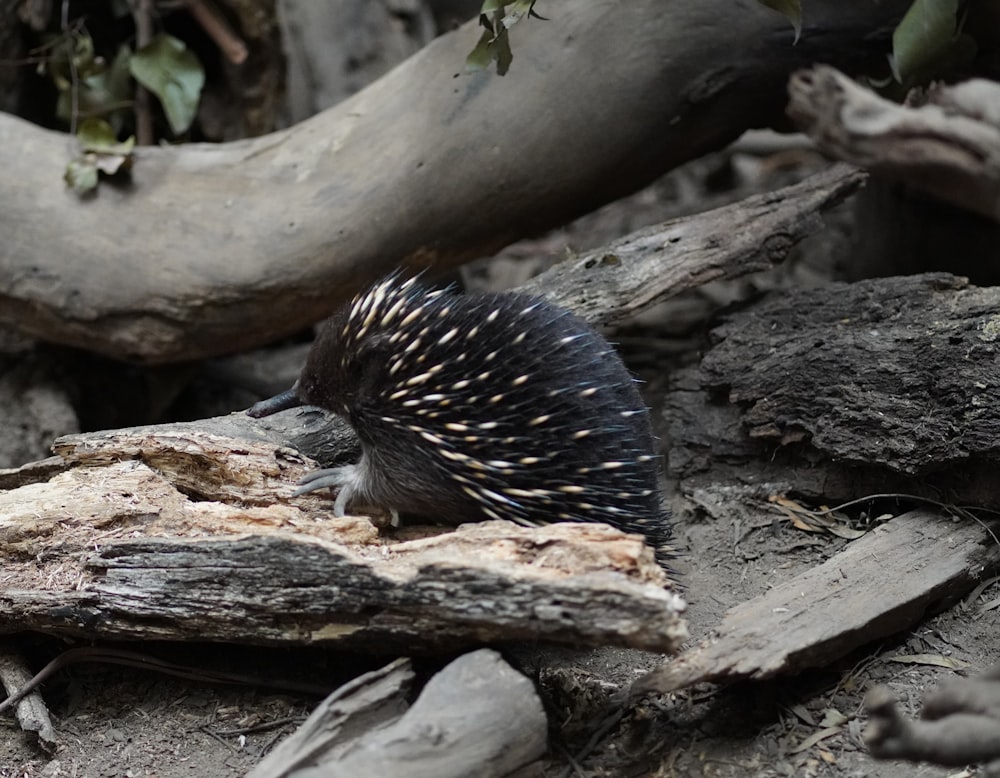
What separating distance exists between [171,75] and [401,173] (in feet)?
5.06

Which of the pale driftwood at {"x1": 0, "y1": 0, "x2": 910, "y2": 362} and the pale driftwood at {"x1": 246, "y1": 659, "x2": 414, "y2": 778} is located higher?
the pale driftwood at {"x1": 0, "y1": 0, "x2": 910, "y2": 362}

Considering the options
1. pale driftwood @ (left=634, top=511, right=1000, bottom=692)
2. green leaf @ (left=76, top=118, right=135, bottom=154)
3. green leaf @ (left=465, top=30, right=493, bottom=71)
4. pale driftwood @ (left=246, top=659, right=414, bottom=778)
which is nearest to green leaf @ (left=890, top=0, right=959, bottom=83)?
green leaf @ (left=465, top=30, right=493, bottom=71)

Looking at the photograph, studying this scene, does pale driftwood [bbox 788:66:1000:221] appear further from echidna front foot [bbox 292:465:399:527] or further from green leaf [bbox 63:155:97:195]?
green leaf [bbox 63:155:97:195]

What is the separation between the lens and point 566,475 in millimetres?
3025

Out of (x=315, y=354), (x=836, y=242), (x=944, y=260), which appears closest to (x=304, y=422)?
(x=315, y=354)

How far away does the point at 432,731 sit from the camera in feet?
7.71

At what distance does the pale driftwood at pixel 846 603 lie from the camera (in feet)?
8.76

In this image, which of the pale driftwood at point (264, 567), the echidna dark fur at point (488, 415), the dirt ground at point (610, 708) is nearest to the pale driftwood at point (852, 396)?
the dirt ground at point (610, 708)

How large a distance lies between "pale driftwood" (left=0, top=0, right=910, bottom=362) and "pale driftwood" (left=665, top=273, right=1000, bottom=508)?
937mm

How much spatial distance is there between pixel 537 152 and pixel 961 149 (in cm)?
A: 268

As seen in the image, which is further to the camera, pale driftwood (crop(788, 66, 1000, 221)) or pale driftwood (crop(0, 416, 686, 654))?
pale driftwood (crop(0, 416, 686, 654))

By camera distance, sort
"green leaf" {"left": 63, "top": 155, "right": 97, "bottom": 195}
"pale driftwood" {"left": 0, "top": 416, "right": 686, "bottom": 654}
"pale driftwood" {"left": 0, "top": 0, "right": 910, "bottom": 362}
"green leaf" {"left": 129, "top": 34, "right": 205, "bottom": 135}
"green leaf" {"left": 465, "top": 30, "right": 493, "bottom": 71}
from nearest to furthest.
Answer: "pale driftwood" {"left": 0, "top": 416, "right": 686, "bottom": 654} → "green leaf" {"left": 465, "top": 30, "right": 493, "bottom": 71} → "pale driftwood" {"left": 0, "top": 0, "right": 910, "bottom": 362} → "green leaf" {"left": 63, "top": 155, "right": 97, "bottom": 195} → "green leaf" {"left": 129, "top": 34, "right": 205, "bottom": 135}

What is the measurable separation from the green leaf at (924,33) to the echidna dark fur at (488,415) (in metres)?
1.49

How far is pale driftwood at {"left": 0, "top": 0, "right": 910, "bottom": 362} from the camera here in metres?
4.08
